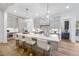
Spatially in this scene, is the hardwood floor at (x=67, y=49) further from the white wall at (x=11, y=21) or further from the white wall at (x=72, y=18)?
the white wall at (x=11, y=21)

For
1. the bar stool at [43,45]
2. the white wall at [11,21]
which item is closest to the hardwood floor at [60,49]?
the bar stool at [43,45]

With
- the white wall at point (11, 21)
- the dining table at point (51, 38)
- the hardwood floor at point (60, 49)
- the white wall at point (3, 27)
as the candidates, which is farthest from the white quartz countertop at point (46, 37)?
the white wall at point (3, 27)

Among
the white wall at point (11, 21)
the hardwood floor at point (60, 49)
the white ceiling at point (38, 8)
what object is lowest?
the hardwood floor at point (60, 49)

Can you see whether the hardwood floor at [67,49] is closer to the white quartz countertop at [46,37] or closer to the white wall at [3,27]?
the white quartz countertop at [46,37]

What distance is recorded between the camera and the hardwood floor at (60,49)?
210 centimetres

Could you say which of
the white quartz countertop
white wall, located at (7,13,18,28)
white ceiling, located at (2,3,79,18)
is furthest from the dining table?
white ceiling, located at (2,3,79,18)

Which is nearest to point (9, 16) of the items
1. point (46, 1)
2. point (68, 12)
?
point (46, 1)

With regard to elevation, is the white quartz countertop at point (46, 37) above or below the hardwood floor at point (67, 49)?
above

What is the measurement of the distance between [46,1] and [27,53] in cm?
127

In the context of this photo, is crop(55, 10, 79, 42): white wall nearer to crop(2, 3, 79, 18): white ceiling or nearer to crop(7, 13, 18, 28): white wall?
crop(2, 3, 79, 18): white ceiling

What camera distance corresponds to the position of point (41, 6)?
2139 millimetres

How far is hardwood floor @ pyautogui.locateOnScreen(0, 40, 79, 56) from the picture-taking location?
6.89 feet

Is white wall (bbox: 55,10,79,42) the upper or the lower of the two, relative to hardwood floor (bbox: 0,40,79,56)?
upper

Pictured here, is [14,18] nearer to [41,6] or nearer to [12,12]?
[12,12]
